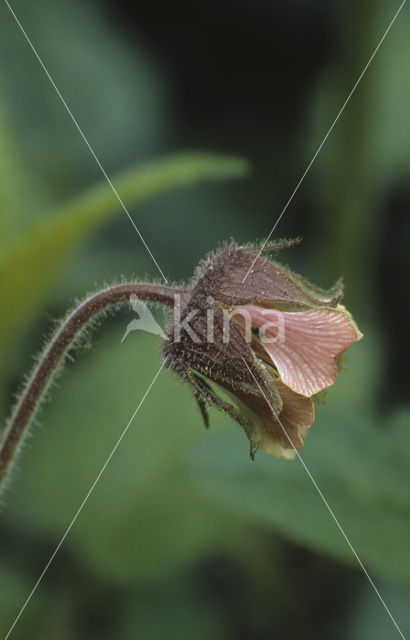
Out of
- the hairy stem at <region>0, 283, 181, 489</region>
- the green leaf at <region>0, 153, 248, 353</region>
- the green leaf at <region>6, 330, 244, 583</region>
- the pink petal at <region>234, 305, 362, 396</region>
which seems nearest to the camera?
the pink petal at <region>234, 305, 362, 396</region>

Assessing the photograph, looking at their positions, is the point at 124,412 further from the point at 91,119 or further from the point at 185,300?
the point at 91,119

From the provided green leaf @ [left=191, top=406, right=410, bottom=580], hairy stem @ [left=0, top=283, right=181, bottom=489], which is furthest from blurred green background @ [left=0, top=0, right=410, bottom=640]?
hairy stem @ [left=0, top=283, right=181, bottom=489]

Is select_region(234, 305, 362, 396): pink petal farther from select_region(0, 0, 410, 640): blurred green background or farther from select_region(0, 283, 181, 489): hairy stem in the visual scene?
select_region(0, 0, 410, 640): blurred green background

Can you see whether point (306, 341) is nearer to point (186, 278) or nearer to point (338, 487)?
point (338, 487)

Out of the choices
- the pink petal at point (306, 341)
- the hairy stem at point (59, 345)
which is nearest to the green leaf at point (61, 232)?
the hairy stem at point (59, 345)

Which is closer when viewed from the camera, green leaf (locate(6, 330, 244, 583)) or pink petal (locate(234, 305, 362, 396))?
pink petal (locate(234, 305, 362, 396))

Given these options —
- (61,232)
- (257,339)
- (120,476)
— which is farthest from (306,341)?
(120,476)

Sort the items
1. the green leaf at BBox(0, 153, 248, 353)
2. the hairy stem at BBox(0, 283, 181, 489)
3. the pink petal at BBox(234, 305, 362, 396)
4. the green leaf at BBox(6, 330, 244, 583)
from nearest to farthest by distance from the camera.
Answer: the pink petal at BBox(234, 305, 362, 396) < the hairy stem at BBox(0, 283, 181, 489) < the green leaf at BBox(0, 153, 248, 353) < the green leaf at BBox(6, 330, 244, 583)
